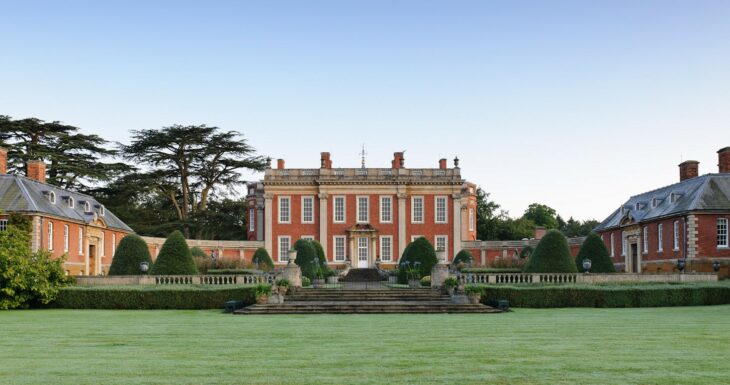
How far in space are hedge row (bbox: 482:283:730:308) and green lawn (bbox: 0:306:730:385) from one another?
5958 mm

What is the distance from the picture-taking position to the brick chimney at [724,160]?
39469 mm

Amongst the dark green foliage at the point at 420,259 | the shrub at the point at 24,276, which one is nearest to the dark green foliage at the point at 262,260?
the dark green foliage at the point at 420,259

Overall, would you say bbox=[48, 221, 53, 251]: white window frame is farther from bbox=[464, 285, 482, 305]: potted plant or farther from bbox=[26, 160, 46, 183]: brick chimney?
bbox=[464, 285, 482, 305]: potted plant

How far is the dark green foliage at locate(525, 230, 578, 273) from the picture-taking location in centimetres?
2967

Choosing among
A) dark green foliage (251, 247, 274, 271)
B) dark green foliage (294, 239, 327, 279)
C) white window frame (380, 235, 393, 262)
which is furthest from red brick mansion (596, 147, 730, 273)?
dark green foliage (251, 247, 274, 271)

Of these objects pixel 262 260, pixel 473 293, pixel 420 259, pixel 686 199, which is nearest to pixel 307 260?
pixel 420 259

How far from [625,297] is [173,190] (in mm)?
41869

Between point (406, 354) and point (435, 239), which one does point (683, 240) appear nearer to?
point (435, 239)

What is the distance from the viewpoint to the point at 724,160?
3969 centimetres

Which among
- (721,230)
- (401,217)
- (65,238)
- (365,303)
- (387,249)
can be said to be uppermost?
(401,217)

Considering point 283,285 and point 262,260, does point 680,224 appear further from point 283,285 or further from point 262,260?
point 262,260

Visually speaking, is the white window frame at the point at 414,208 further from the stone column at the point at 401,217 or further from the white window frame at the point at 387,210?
the white window frame at the point at 387,210

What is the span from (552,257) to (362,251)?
26.7m

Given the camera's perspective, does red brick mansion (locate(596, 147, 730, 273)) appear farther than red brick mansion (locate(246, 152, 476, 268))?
No
